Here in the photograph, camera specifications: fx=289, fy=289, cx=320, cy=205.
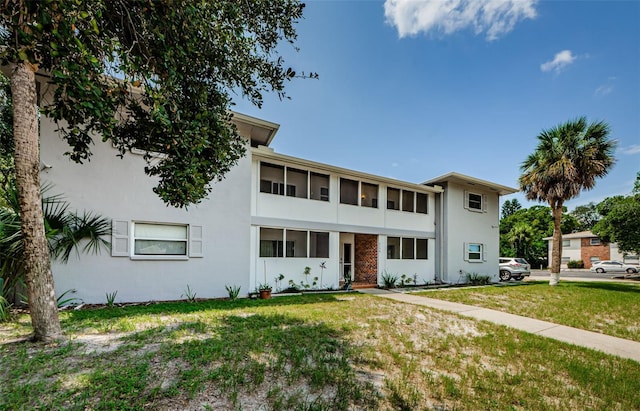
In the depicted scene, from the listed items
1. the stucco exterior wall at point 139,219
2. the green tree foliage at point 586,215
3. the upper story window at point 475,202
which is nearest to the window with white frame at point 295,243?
the stucco exterior wall at point 139,219

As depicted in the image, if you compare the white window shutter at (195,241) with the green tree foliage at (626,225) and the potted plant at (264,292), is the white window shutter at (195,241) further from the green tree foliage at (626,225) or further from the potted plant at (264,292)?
the green tree foliage at (626,225)

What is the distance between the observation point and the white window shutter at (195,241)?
30.4ft

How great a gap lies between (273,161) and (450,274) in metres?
11.1

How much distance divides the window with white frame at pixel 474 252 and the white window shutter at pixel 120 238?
15.9m

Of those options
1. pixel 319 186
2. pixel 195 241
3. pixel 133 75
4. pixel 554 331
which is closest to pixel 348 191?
pixel 319 186

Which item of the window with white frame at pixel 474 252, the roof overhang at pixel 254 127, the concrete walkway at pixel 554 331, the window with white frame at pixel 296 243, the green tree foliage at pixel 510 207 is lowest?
the concrete walkway at pixel 554 331

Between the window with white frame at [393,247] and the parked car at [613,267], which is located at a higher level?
the window with white frame at [393,247]

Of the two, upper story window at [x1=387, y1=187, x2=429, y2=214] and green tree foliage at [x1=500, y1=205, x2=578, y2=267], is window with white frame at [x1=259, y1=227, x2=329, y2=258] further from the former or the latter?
green tree foliage at [x1=500, y1=205, x2=578, y2=267]

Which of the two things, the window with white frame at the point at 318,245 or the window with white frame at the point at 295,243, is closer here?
the window with white frame at the point at 295,243

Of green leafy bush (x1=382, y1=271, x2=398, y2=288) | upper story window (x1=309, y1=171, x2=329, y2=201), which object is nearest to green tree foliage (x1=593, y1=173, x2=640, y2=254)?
green leafy bush (x1=382, y1=271, x2=398, y2=288)

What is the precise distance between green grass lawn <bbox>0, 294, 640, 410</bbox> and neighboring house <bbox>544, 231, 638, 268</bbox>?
42.7 m

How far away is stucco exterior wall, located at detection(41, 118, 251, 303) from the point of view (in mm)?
7875

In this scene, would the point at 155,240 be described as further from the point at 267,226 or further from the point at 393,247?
the point at 393,247

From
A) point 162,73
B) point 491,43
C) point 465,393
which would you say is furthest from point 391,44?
point 465,393
